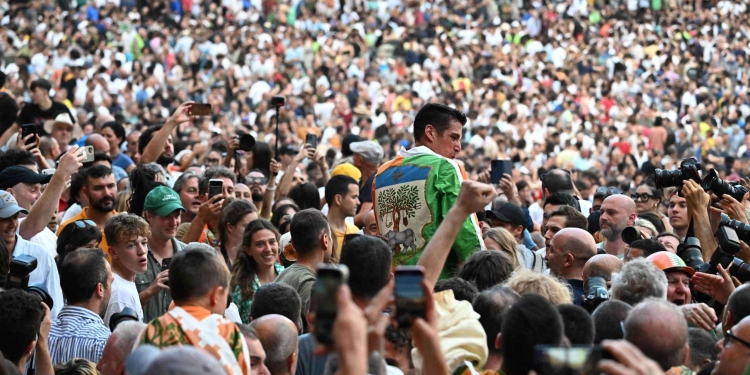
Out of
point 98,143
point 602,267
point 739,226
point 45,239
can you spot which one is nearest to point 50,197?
point 45,239

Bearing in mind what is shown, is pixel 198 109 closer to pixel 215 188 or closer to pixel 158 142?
pixel 158 142

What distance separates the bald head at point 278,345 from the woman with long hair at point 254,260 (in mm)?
1882

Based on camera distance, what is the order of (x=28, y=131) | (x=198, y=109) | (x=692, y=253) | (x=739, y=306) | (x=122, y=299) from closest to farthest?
(x=739, y=306), (x=122, y=299), (x=692, y=253), (x=28, y=131), (x=198, y=109)

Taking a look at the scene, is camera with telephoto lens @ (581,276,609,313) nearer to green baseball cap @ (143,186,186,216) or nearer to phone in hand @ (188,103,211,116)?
green baseball cap @ (143,186,186,216)

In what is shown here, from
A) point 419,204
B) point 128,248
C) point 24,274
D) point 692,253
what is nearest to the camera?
point 24,274

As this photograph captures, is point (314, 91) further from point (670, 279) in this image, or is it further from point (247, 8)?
point (670, 279)

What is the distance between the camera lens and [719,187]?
7328 millimetres

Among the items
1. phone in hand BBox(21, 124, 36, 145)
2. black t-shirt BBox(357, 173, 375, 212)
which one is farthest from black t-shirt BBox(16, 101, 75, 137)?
black t-shirt BBox(357, 173, 375, 212)

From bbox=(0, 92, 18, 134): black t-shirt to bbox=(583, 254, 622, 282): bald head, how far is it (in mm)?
7056

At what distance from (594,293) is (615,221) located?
2549mm

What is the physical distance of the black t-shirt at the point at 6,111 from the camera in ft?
37.9

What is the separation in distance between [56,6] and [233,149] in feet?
64.2

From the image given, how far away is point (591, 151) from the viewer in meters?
22.9

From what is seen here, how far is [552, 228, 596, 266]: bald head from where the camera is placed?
22.7ft
